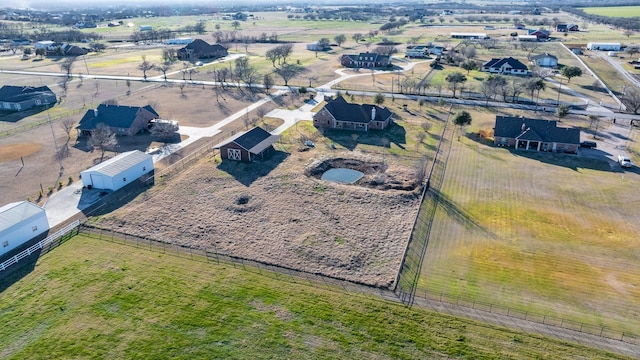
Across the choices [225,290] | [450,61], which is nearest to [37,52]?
[450,61]

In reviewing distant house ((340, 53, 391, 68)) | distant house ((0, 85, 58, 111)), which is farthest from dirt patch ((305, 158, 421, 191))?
distant house ((340, 53, 391, 68))

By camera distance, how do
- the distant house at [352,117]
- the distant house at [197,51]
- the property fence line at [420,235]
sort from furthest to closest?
the distant house at [197,51] → the distant house at [352,117] → the property fence line at [420,235]

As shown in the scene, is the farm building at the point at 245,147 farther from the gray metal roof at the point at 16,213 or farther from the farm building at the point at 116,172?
the gray metal roof at the point at 16,213

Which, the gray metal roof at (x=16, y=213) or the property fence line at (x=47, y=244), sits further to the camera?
the gray metal roof at (x=16, y=213)

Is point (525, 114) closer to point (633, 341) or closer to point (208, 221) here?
point (633, 341)

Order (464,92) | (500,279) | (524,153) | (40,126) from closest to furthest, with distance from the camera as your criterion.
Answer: (500,279), (524,153), (40,126), (464,92)

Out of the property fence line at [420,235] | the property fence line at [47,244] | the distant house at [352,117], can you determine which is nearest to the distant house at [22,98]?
the property fence line at [47,244]

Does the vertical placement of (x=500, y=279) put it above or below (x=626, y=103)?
below
